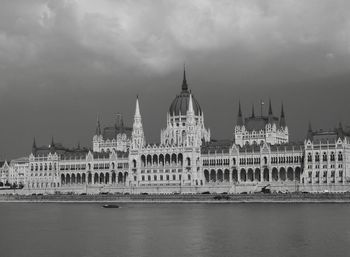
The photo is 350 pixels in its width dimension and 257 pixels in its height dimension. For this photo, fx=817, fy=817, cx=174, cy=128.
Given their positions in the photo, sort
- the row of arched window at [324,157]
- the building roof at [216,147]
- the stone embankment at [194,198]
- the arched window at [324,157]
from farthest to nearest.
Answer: the building roof at [216,147]
the arched window at [324,157]
the row of arched window at [324,157]
the stone embankment at [194,198]

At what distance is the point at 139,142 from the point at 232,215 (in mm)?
80179

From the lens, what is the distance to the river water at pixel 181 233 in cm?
7781

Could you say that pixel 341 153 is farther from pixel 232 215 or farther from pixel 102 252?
pixel 102 252

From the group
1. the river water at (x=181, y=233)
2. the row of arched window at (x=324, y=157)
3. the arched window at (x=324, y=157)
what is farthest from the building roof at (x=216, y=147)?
the river water at (x=181, y=233)

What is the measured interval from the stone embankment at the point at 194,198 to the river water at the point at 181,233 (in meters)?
23.7

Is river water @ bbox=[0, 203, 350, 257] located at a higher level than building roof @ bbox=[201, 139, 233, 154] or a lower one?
lower

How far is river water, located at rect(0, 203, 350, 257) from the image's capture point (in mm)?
77812

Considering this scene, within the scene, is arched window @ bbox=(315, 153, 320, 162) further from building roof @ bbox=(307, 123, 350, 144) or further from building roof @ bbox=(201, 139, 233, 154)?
building roof @ bbox=(201, 139, 233, 154)

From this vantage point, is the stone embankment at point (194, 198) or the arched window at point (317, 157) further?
the arched window at point (317, 157)

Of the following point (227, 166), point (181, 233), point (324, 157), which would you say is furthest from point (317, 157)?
point (181, 233)

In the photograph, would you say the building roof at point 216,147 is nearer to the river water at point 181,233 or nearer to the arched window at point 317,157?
the arched window at point 317,157

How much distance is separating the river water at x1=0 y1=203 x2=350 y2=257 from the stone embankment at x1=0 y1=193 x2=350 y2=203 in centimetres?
2368

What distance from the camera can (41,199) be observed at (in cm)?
18550

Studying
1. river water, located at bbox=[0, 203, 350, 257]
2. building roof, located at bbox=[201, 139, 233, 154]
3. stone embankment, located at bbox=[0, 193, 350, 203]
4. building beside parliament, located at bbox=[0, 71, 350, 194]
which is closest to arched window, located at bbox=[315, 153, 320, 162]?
building beside parliament, located at bbox=[0, 71, 350, 194]
